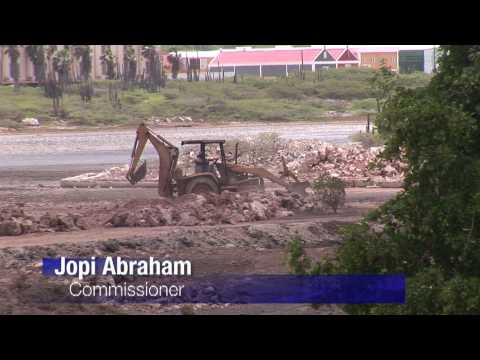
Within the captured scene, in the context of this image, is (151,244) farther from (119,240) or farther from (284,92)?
(284,92)

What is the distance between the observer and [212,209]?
14055 millimetres

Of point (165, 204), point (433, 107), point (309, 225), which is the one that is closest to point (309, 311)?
point (309, 225)

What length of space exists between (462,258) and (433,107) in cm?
164

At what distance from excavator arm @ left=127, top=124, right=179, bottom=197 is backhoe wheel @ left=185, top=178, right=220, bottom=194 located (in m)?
0.28

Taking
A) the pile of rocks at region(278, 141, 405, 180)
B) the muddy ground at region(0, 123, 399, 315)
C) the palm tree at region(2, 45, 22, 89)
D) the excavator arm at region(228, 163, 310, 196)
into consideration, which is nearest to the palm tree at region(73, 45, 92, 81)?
the palm tree at region(2, 45, 22, 89)

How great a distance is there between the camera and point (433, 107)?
1119 cm

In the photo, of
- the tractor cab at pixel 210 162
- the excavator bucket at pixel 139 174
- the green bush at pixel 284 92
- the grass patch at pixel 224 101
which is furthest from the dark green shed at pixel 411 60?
the excavator bucket at pixel 139 174

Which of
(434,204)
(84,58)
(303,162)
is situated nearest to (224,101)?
(303,162)

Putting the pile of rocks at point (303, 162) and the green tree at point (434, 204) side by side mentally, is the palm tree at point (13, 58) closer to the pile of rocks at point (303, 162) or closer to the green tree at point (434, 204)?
the pile of rocks at point (303, 162)

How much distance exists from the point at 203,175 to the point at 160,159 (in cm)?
59

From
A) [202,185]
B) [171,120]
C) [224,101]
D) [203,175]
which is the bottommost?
[202,185]

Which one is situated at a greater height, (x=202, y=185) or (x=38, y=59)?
(x=38, y=59)

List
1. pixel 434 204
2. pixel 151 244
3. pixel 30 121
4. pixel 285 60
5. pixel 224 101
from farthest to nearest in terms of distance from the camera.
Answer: pixel 224 101 → pixel 285 60 → pixel 30 121 → pixel 151 244 → pixel 434 204

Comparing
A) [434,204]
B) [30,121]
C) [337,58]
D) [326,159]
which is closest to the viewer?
[434,204]
